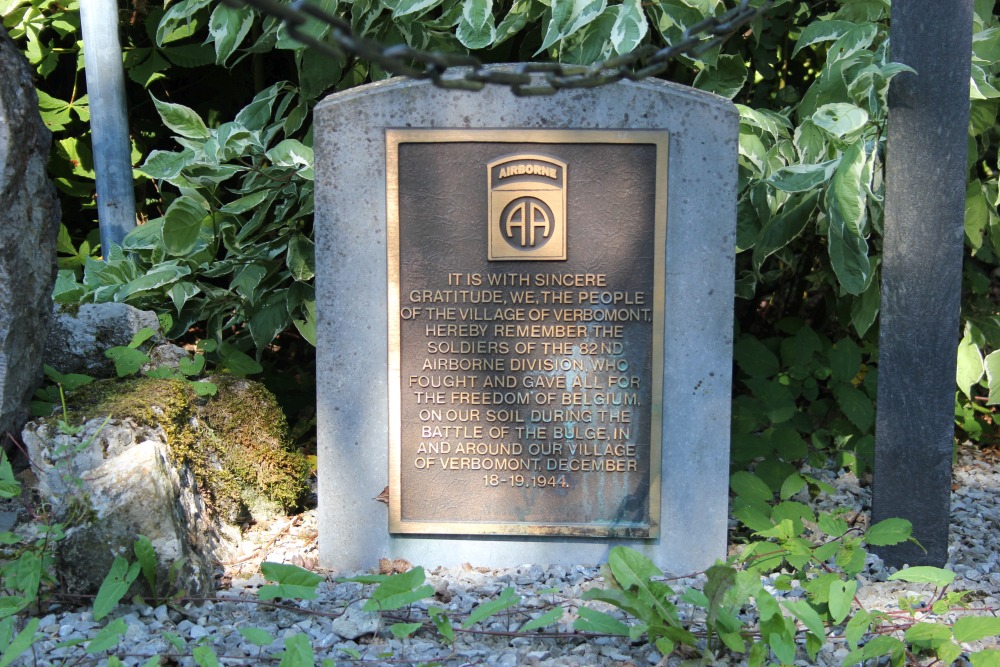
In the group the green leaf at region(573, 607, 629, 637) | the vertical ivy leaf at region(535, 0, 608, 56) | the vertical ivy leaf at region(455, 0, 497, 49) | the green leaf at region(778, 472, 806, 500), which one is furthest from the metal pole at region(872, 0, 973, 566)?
the vertical ivy leaf at region(455, 0, 497, 49)

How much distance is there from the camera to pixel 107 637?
1985mm

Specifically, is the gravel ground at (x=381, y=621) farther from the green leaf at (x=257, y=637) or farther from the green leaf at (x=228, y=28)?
the green leaf at (x=228, y=28)

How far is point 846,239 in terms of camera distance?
283 cm

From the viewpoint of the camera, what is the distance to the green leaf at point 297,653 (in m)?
1.95

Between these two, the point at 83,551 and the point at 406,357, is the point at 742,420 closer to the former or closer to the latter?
the point at 406,357

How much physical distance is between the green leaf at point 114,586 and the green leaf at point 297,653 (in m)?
0.45

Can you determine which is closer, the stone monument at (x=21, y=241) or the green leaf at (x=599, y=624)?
the green leaf at (x=599, y=624)

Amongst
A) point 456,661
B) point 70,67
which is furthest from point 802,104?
point 70,67

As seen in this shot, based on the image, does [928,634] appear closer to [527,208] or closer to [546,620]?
[546,620]

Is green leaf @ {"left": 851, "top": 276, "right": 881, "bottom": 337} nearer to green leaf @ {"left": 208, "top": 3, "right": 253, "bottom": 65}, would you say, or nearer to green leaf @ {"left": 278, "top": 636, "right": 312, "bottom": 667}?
green leaf @ {"left": 278, "top": 636, "right": 312, "bottom": 667}

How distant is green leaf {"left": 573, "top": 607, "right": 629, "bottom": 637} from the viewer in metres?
2.15

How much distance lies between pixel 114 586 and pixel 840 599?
5.59ft

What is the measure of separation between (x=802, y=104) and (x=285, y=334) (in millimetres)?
2663

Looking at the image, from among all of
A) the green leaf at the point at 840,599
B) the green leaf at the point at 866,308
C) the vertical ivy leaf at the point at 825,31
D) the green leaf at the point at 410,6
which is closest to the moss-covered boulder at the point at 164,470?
the green leaf at the point at 410,6
